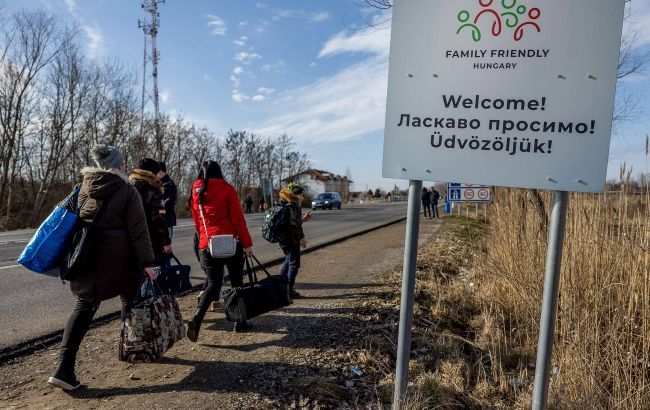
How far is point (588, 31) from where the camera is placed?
1.98 metres

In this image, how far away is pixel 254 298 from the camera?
4.18m

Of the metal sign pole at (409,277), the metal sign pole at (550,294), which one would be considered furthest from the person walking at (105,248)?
the metal sign pole at (550,294)

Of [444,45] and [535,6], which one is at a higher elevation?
[535,6]

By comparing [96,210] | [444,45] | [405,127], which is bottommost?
[96,210]

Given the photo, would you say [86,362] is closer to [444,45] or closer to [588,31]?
[444,45]

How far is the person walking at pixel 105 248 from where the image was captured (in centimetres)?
314

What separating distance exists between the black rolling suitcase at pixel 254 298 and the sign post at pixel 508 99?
6.72 feet

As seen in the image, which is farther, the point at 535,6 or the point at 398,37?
the point at 398,37

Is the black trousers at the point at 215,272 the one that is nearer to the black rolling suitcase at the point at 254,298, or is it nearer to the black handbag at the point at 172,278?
the black rolling suitcase at the point at 254,298

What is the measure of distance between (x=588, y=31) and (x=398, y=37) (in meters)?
0.92

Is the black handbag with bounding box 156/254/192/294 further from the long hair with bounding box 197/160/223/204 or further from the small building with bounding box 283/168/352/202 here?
the small building with bounding box 283/168/352/202

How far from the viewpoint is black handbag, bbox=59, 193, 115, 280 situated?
3043 millimetres

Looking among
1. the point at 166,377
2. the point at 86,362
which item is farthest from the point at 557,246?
the point at 86,362

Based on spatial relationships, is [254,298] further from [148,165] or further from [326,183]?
[326,183]
